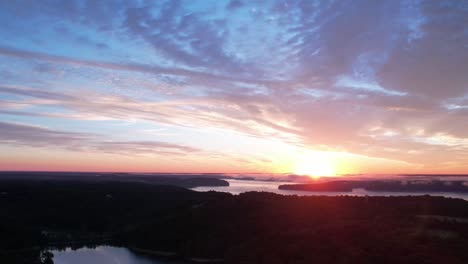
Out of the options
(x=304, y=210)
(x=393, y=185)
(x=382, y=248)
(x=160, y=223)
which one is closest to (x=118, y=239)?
(x=160, y=223)

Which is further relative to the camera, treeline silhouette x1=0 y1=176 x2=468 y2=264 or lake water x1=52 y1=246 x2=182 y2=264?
lake water x1=52 y1=246 x2=182 y2=264

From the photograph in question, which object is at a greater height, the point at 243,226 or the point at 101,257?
the point at 243,226

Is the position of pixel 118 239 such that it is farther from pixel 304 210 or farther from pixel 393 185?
pixel 393 185

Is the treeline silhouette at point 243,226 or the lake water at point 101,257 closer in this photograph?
the treeline silhouette at point 243,226

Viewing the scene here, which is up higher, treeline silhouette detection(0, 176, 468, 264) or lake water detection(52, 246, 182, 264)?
treeline silhouette detection(0, 176, 468, 264)

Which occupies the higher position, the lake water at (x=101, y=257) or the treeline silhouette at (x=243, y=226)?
the treeline silhouette at (x=243, y=226)
